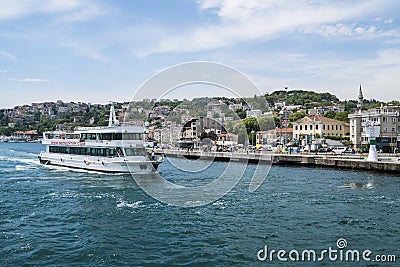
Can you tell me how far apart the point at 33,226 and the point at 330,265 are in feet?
40.7

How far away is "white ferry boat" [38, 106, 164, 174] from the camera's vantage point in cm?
3366

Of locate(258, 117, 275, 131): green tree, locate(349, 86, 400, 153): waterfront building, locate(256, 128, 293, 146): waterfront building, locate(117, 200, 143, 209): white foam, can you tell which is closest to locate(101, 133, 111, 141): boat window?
locate(117, 200, 143, 209): white foam

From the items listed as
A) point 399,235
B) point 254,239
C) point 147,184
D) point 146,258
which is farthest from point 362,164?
point 146,258

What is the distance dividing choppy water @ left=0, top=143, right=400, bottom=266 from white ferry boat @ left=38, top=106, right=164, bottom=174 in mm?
6593

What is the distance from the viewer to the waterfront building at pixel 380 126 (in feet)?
183

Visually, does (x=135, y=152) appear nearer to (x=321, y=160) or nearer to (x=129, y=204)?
(x=129, y=204)

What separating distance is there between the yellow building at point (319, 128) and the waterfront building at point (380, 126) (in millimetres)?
7933

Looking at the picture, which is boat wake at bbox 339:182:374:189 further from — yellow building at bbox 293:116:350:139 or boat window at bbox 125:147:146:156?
yellow building at bbox 293:116:350:139

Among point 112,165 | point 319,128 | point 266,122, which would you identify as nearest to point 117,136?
point 112,165

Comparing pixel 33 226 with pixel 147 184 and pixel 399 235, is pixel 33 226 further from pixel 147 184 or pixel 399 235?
pixel 399 235

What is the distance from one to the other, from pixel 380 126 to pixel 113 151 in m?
45.1

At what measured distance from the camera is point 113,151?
34.8 metres

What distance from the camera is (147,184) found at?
28500 millimetres

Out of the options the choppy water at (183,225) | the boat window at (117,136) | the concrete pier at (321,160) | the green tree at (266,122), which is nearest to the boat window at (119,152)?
the boat window at (117,136)
